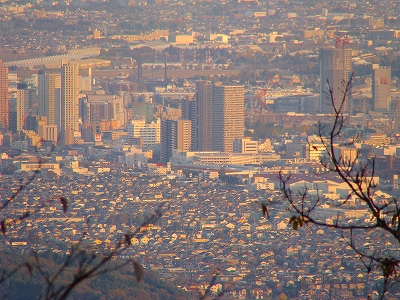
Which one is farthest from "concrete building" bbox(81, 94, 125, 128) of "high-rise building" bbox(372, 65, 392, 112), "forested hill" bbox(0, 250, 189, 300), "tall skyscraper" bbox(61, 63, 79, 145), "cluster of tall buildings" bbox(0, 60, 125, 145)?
"forested hill" bbox(0, 250, 189, 300)

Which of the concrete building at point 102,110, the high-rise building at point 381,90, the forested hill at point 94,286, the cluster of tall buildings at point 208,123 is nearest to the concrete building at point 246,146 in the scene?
the cluster of tall buildings at point 208,123

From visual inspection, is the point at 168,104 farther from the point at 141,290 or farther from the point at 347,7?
the point at 141,290

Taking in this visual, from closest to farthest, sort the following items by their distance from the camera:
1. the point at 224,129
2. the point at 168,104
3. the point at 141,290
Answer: the point at 141,290, the point at 224,129, the point at 168,104

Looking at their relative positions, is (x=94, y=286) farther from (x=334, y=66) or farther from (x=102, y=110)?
(x=334, y=66)

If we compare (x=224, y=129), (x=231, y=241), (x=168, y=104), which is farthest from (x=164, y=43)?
(x=231, y=241)

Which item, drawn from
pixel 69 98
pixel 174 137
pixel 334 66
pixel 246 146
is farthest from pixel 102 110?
pixel 246 146
